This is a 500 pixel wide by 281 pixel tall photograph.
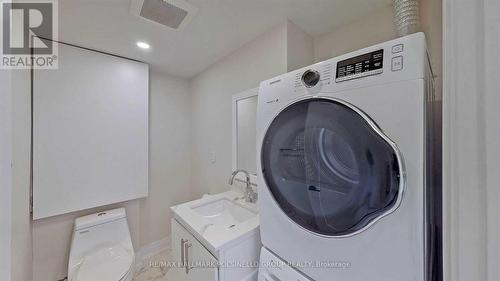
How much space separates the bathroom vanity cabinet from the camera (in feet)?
2.91

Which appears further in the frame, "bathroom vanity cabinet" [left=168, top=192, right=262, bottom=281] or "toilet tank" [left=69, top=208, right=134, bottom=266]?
"toilet tank" [left=69, top=208, right=134, bottom=266]

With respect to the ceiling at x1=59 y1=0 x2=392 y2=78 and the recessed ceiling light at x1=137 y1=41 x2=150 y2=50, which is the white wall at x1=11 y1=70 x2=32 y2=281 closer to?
the ceiling at x1=59 y1=0 x2=392 y2=78

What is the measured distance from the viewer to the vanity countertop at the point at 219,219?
0.94m

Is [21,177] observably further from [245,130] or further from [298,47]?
[298,47]

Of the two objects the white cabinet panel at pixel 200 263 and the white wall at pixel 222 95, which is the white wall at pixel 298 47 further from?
the white cabinet panel at pixel 200 263

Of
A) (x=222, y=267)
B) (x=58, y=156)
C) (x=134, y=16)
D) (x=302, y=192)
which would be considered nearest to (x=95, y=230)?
(x=58, y=156)

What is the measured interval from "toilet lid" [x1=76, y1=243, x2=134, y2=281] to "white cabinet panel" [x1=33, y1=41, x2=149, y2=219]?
16.5 inches

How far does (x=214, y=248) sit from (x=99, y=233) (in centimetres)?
144

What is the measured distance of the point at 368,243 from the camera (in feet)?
1.89

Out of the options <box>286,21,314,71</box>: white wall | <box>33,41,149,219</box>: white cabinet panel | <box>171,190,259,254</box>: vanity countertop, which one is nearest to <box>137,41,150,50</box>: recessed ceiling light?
<box>33,41,149,219</box>: white cabinet panel
